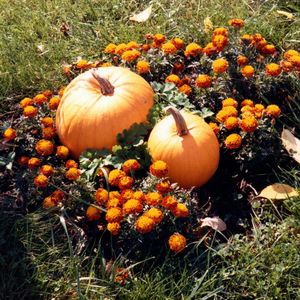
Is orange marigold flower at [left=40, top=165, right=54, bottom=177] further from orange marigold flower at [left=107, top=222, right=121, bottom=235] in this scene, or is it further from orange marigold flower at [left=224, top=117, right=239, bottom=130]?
orange marigold flower at [left=224, top=117, right=239, bottom=130]

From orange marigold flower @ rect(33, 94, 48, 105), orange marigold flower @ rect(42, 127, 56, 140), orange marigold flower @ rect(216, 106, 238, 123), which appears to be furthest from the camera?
orange marigold flower @ rect(33, 94, 48, 105)

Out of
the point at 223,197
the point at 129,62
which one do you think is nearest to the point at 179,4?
the point at 129,62

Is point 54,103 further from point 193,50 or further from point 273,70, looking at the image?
point 273,70

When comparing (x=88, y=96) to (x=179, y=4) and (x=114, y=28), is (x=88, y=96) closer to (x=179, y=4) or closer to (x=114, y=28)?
(x=114, y=28)

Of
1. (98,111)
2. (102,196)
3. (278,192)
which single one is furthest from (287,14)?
(102,196)

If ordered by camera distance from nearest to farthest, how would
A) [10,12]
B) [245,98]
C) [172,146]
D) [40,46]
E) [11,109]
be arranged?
[172,146]
[245,98]
[11,109]
[40,46]
[10,12]

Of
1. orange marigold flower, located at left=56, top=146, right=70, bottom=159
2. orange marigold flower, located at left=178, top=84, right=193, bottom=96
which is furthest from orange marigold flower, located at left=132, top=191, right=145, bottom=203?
orange marigold flower, located at left=178, top=84, right=193, bottom=96
